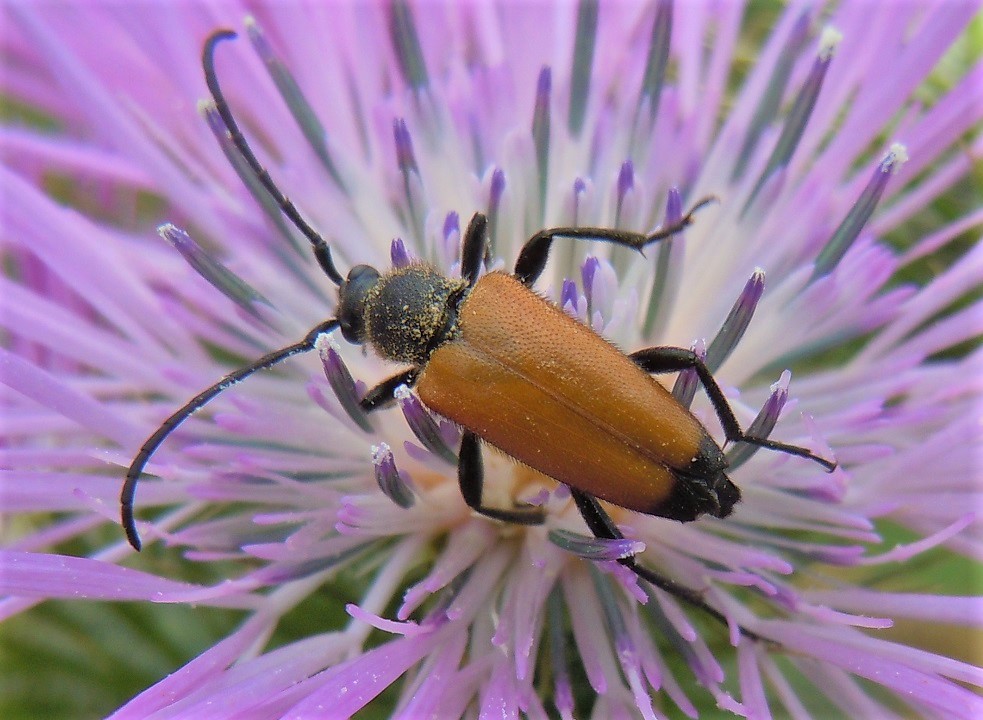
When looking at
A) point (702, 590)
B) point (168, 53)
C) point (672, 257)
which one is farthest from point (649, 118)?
point (168, 53)

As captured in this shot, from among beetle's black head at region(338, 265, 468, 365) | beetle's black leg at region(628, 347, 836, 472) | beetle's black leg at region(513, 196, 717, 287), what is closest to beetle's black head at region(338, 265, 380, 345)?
beetle's black head at region(338, 265, 468, 365)

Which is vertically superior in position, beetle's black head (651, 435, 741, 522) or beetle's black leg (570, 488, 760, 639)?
beetle's black head (651, 435, 741, 522)

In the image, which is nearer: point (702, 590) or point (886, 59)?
point (702, 590)

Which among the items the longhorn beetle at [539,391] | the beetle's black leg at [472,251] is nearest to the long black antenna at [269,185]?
the longhorn beetle at [539,391]

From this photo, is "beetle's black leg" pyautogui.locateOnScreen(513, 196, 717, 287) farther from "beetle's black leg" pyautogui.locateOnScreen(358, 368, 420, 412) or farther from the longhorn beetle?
"beetle's black leg" pyautogui.locateOnScreen(358, 368, 420, 412)

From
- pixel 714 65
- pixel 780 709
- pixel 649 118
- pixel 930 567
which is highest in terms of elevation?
pixel 714 65

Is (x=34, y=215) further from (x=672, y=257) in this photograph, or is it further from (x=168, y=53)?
(x=672, y=257)
